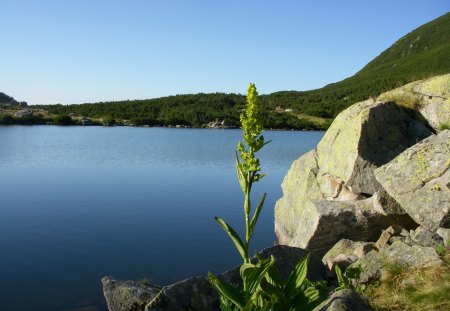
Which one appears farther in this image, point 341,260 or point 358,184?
point 358,184

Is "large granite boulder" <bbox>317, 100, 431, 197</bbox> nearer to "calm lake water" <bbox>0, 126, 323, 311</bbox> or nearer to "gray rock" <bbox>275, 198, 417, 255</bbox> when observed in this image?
"gray rock" <bbox>275, 198, 417, 255</bbox>

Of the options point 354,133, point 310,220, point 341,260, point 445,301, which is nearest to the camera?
point 445,301

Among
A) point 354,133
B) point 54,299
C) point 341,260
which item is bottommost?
point 54,299

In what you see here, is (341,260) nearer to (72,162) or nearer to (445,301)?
(445,301)

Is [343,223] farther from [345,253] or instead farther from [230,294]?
[230,294]

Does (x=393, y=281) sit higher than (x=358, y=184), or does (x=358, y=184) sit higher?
(x=358, y=184)

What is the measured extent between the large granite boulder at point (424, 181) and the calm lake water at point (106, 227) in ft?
26.4

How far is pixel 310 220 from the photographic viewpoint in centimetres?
1348

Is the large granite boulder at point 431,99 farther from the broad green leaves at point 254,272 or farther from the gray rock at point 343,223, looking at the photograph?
the broad green leaves at point 254,272

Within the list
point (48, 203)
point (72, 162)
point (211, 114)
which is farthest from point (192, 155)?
point (211, 114)

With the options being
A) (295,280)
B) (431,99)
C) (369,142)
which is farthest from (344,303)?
(431,99)

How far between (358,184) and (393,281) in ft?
19.5

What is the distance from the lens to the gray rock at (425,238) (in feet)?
31.4

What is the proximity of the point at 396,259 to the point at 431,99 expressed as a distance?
878 cm
